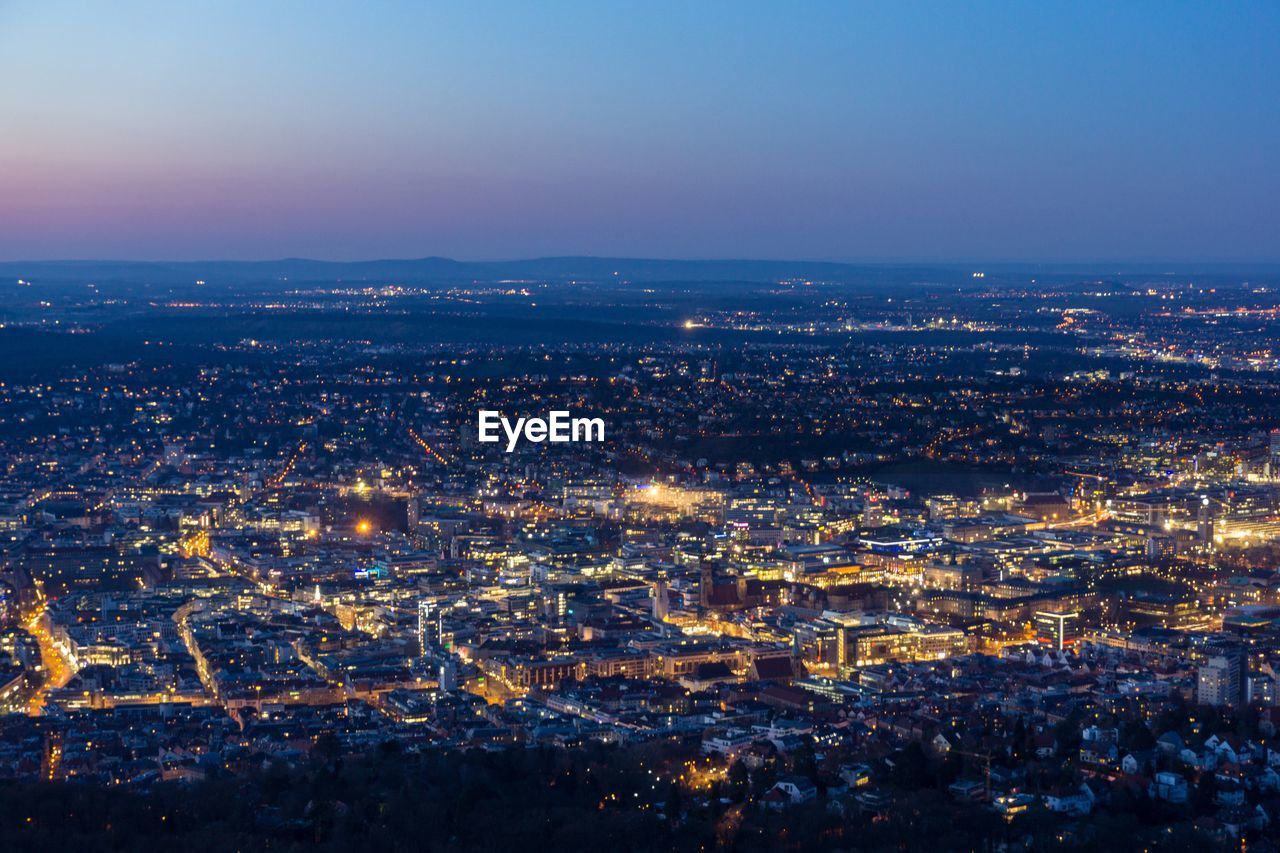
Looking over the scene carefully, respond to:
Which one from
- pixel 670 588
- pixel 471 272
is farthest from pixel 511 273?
pixel 670 588

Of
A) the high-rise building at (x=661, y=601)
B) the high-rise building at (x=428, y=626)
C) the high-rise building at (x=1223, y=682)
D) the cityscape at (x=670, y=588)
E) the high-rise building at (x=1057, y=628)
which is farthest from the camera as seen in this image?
the high-rise building at (x=661, y=601)

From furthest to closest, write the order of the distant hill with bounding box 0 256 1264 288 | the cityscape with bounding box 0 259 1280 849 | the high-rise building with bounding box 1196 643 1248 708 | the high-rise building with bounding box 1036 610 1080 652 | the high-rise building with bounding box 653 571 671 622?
the distant hill with bounding box 0 256 1264 288 < the high-rise building with bounding box 653 571 671 622 < the high-rise building with bounding box 1036 610 1080 652 < the high-rise building with bounding box 1196 643 1248 708 < the cityscape with bounding box 0 259 1280 849

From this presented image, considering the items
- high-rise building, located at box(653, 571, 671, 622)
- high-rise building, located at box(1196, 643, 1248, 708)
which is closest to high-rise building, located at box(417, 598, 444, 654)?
high-rise building, located at box(653, 571, 671, 622)

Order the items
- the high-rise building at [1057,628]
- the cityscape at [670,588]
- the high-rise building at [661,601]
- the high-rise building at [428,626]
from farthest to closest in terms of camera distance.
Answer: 1. the high-rise building at [661,601]
2. the high-rise building at [428,626]
3. the high-rise building at [1057,628]
4. the cityscape at [670,588]

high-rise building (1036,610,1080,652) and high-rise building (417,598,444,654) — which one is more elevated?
high-rise building (1036,610,1080,652)

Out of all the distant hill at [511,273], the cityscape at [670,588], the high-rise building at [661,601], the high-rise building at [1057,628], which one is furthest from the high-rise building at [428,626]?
the distant hill at [511,273]

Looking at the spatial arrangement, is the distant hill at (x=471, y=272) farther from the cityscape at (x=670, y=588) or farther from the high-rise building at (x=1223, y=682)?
the high-rise building at (x=1223, y=682)

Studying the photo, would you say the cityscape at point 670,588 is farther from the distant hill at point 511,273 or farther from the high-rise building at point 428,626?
the distant hill at point 511,273

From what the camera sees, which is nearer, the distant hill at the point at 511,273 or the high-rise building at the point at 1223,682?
the high-rise building at the point at 1223,682

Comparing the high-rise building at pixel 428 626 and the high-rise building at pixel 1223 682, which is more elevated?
the high-rise building at pixel 1223 682

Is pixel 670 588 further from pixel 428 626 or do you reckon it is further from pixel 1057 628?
pixel 1057 628

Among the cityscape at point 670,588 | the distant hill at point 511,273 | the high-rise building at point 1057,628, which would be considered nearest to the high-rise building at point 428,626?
the cityscape at point 670,588

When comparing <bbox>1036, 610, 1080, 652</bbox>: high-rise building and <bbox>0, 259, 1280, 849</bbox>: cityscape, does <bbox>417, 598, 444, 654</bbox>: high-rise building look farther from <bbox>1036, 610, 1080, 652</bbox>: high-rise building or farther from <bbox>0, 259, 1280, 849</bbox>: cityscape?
<bbox>1036, 610, 1080, 652</bbox>: high-rise building
